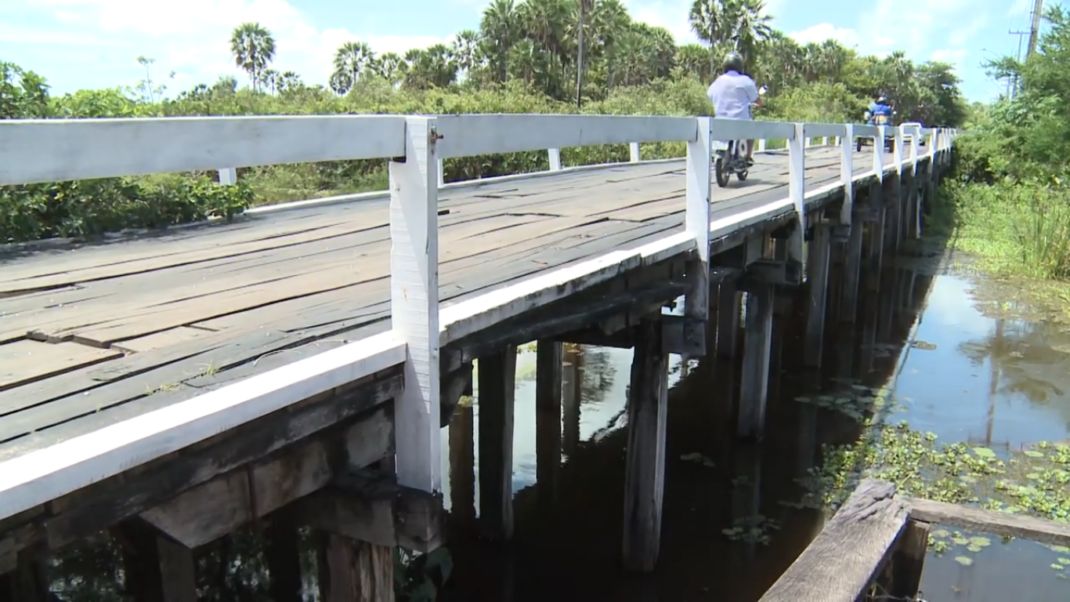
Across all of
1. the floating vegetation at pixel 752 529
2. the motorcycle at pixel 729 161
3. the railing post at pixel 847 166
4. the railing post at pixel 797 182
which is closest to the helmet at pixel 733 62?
the motorcycle at pixel 729 161

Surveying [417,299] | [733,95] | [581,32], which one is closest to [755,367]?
[733,95]

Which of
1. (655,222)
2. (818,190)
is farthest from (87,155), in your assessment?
(818,190)

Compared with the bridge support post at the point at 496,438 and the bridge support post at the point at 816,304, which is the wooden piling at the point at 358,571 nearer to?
the bridge support post at the point at 496,438

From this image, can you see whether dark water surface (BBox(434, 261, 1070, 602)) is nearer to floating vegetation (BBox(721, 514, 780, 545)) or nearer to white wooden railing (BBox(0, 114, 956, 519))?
floating vegetation (BBox(721, 514, 780, 545))

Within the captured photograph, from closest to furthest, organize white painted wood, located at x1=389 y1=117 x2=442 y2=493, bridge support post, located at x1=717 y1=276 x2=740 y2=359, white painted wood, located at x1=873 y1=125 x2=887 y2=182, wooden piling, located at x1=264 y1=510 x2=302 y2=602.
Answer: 1. white painted wood, located at x1=389 y1=117 x2=442 y2=493
2. wooden piling, located at x1=264 y1=510 x2=302 y2=602
3. bridge support post, located at x1=717 y1=276 x2=740 y2=359
4. white painted wood, located at x1=873 y1=125 x2=887 y2=182

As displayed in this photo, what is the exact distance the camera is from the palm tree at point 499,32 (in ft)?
160

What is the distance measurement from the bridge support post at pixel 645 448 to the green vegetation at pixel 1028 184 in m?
13.0

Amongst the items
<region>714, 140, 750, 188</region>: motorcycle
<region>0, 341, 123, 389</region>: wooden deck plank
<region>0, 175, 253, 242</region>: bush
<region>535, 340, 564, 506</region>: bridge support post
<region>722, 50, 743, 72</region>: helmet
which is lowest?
<region>535, 340, 564, 506</region>: bridge support post

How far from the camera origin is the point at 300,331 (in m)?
3.04

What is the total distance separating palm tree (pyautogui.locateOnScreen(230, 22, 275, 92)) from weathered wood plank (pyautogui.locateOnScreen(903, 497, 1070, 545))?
62.1 m

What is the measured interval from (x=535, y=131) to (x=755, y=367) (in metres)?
5.92

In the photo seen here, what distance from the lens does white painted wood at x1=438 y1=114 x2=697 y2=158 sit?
2.79 meters

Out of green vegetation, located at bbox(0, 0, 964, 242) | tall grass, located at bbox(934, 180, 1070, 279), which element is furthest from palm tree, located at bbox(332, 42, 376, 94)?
tall grass, located at bbox(934, 180, 1070, 279)

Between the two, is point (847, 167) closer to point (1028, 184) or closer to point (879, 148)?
point (879, 148)
